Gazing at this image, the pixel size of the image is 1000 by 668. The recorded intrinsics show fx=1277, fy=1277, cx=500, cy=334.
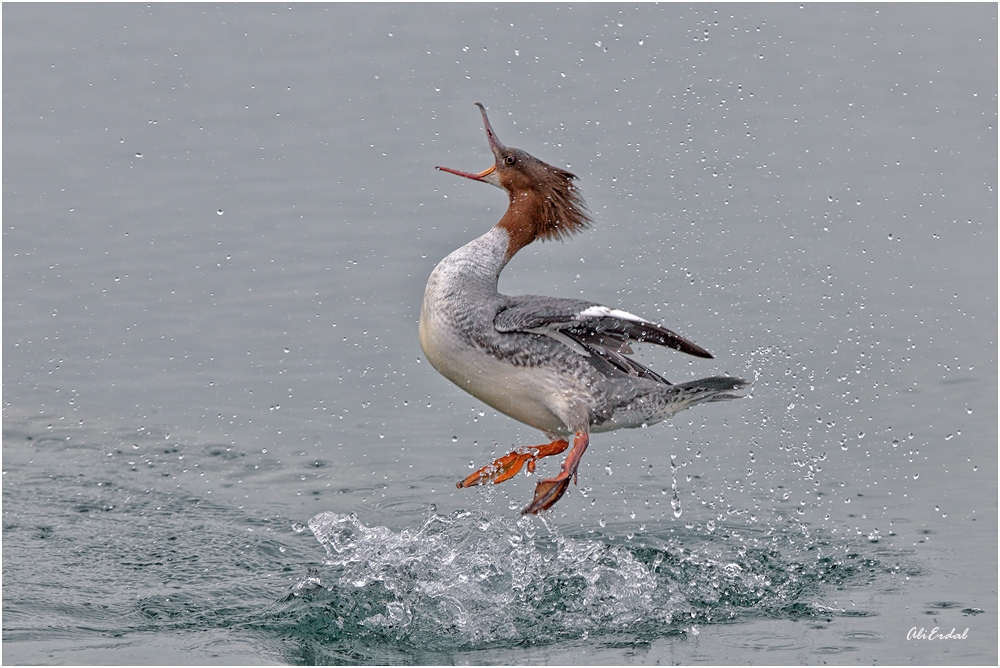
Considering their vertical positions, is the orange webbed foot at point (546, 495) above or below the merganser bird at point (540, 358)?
below

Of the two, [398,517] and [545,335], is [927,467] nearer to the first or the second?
[545,335]

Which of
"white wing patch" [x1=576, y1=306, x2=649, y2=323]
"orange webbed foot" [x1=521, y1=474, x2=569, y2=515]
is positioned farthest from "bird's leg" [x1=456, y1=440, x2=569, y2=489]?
"white wing patch" [x1=576, y1=306, x2=649, y2=323]

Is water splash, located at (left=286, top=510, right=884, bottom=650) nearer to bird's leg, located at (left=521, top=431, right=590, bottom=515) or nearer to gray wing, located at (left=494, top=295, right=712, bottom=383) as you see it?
bird's leg, located at (left=521, top=431, right=590, bottom=515)

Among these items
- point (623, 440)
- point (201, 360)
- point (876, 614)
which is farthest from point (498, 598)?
point (201, 360)

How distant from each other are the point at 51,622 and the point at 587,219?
3303mm

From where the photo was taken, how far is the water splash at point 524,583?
548cm

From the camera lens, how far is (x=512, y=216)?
6633 mm

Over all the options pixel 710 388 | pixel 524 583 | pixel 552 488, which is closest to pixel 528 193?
pixel 710 388

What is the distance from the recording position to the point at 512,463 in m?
6.46

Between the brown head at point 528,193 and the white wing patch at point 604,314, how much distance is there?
0.96 metres

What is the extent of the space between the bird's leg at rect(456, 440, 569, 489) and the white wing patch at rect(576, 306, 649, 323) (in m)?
0.96

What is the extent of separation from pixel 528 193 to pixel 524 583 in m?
2.03

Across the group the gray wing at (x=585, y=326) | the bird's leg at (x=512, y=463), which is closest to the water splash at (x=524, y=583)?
the bird's leg at (x=512, y=463)

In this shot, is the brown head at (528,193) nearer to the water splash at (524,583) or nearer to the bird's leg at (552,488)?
the bird's leg at (552,488)
